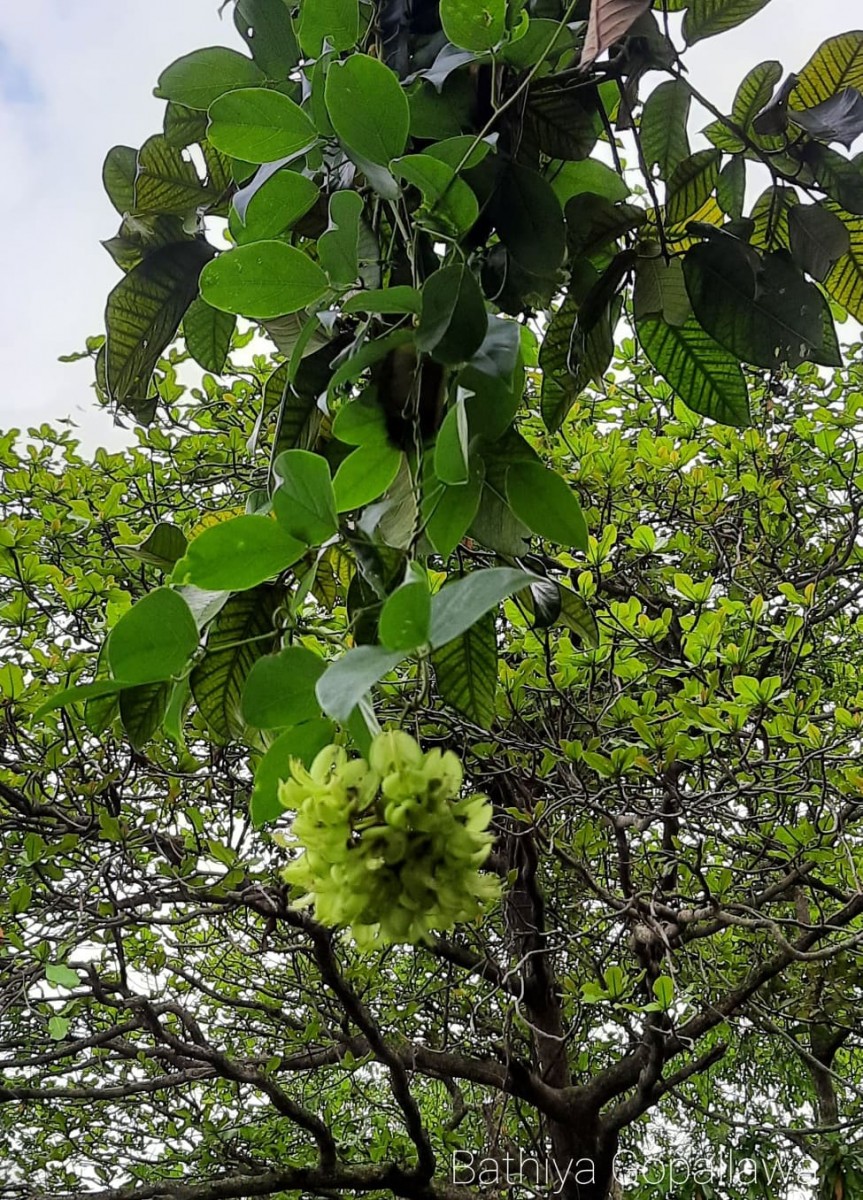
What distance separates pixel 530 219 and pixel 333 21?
5.4 inches

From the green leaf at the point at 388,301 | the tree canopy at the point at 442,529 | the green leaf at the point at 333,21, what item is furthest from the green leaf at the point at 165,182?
the green leaf at the point at 388,301

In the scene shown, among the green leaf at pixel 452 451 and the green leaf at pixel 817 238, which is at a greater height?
the green leaf at pixel 817 238

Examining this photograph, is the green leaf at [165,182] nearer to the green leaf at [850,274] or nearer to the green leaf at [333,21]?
the green leaf at [333,21]

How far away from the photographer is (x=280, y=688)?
1.07ft

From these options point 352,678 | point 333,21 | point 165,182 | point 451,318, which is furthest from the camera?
point 165,182

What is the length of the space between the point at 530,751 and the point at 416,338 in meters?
1.31

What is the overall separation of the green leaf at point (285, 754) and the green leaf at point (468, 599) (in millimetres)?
91

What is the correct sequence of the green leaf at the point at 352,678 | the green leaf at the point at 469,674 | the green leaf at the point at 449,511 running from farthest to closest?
the green leaf at the point at 469,674 < the green leaf at the point at 449,511 < the green leaf at the point at 352,678

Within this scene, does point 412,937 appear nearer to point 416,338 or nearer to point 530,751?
point 416,338

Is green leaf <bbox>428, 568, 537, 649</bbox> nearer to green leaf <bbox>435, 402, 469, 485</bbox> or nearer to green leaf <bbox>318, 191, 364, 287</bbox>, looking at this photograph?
green leaf <bbox>435, 402, 469, 485</bbox>

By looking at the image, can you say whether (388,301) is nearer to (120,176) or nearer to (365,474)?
(365,474)

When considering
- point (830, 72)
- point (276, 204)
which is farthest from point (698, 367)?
point (276, 204)

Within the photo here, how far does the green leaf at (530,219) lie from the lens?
0.46 meters

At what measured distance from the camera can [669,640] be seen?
1.84m
